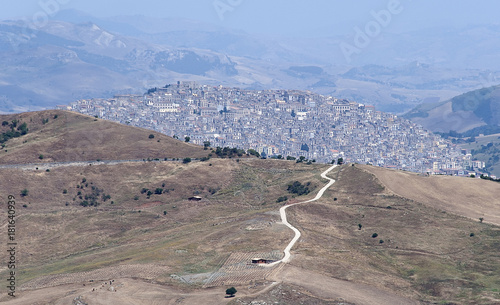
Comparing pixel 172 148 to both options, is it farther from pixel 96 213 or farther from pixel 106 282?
pixel 106 282

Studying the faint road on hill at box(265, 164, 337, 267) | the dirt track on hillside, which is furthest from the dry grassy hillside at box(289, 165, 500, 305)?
the dirt track on hillside

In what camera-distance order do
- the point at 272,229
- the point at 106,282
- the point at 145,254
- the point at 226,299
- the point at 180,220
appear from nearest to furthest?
the point at 226,299 < the point at 106,282 < the point at 145,254 < the point at 272,229 < the point at 180,220

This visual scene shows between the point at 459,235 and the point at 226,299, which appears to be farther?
the point at 459,235

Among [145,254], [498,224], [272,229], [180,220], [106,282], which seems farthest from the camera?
[180,220]

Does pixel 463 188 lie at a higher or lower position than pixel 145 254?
higher

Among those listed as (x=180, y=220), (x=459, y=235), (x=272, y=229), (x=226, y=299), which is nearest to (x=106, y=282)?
(x=226, y=299)
